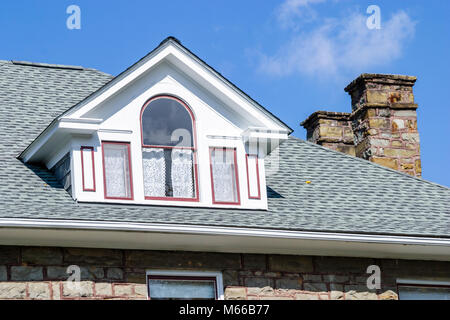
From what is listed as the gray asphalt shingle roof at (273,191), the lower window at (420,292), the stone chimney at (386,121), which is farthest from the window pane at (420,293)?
the stone chimney at (386,121)

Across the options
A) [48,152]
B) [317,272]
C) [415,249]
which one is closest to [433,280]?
[415,249]

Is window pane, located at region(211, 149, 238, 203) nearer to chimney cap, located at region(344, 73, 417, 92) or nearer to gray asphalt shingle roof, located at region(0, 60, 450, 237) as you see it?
gray asphalt shingle roof, located at region(0, 60, 450, 237)

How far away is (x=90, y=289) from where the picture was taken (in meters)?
13.2

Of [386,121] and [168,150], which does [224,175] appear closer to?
[168,150]

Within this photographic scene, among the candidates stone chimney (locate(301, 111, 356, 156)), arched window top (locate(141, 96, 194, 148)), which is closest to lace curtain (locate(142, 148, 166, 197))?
arched window top (locate(141, 96, 194, 148))

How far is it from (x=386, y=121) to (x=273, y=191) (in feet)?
14.5

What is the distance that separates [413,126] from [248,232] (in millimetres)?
6797

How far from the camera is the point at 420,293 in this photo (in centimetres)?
1501

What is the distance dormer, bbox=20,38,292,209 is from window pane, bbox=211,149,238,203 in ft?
0.05

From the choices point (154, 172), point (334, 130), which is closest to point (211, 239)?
point (154, 172)

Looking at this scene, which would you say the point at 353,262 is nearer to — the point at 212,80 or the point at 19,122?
the point at 212,80

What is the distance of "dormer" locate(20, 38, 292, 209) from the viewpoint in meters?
14.2

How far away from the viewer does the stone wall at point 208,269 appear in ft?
42.5

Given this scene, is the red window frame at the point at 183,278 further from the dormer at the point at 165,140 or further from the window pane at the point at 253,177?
the window pane at the point at 253,177
